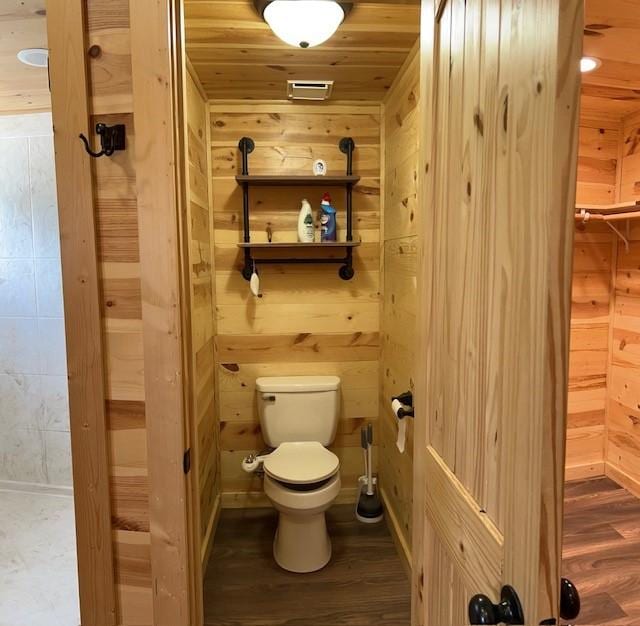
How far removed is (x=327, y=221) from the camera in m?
2.44

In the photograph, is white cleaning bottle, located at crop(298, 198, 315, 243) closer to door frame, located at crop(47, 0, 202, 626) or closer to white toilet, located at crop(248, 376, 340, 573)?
white toilet, located at crop(248, 376, 340, 573)

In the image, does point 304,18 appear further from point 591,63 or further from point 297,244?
point 591,63

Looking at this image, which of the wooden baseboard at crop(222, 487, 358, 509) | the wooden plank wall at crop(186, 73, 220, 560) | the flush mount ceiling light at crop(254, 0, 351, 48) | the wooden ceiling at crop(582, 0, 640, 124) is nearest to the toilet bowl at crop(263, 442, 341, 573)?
the wooden plank wall at crop(186, 73, 220, 560)

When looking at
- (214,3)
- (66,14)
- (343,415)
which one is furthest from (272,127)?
(343,415)

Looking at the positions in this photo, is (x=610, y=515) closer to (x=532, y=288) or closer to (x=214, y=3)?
(x=532, y=288)

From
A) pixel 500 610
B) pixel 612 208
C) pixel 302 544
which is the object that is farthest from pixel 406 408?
pixel 612 208

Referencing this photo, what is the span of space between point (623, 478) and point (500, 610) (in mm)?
2711

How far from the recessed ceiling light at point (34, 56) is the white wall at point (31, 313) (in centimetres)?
71

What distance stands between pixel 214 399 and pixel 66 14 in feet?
6.35

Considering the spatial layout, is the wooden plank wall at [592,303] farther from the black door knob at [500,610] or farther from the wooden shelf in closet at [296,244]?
the black door knob at [500,610]

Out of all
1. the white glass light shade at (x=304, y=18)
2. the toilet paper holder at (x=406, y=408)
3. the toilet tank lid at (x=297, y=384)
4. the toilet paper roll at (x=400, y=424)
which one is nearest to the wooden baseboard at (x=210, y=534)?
the toilet tank lid at (x=297, y=384)

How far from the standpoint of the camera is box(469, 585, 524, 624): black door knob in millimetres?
631

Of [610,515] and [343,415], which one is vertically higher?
[343,415]

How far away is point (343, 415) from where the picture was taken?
8.82 feet
